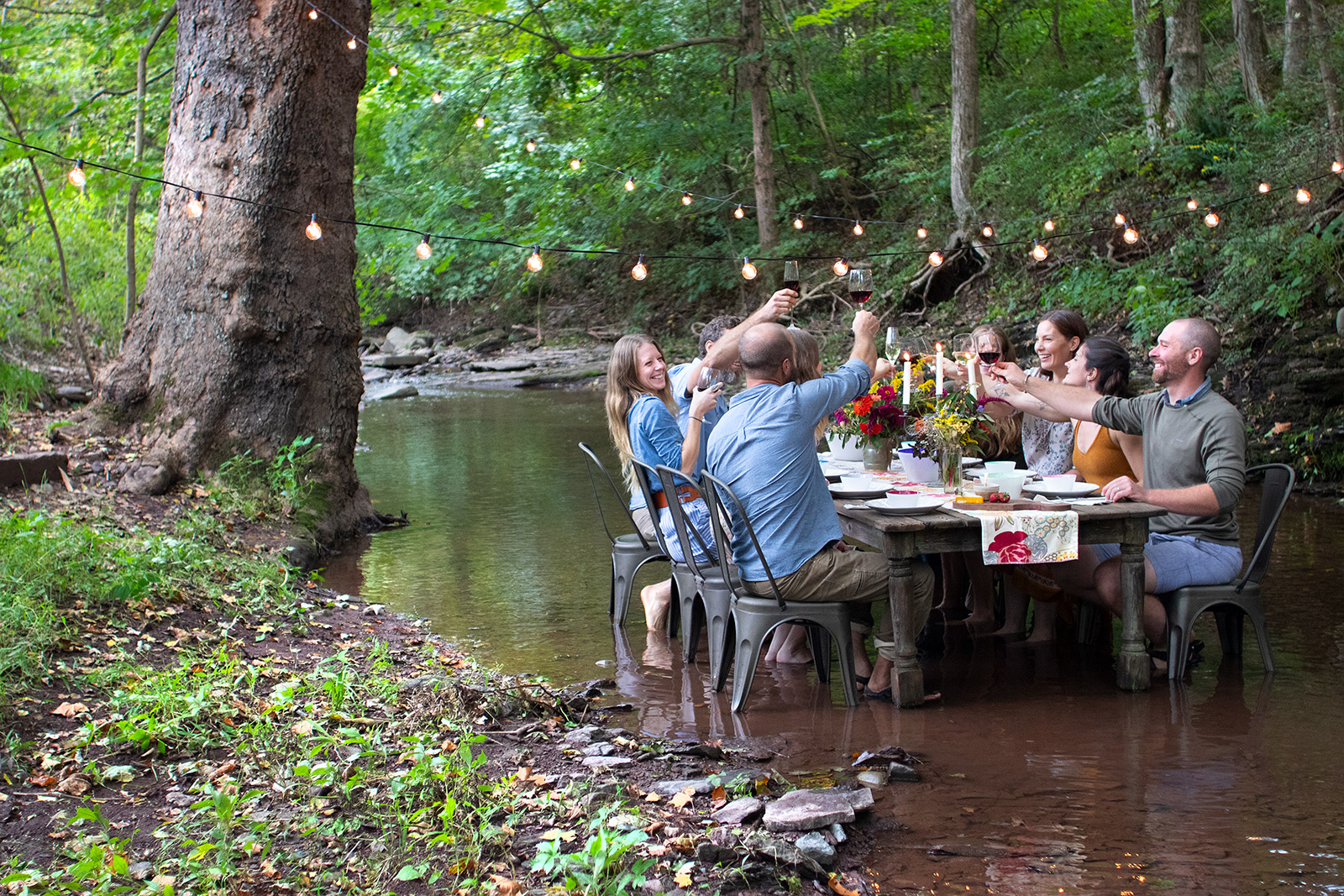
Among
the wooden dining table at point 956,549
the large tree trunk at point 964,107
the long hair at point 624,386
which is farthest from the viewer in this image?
the large tree trunk at point 964,107

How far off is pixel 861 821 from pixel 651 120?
19361 mm

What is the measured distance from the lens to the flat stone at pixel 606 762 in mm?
3580

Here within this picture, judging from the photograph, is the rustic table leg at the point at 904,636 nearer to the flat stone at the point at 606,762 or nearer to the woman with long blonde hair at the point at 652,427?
the woman with long blonde hair at the point at 652,427

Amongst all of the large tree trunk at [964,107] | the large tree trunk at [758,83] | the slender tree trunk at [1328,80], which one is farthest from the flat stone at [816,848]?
the large tree trunk at [758,83]

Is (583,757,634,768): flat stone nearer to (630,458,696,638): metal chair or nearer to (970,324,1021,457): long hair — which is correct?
(630,458,696,638): metal chair

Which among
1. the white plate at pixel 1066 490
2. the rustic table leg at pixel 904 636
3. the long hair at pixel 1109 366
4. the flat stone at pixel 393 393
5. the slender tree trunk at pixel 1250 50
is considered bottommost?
the rustic table leg at pixel 904 636

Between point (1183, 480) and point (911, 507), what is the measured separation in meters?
1.15

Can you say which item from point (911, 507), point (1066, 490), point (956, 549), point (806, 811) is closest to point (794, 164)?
point (1066, 490)

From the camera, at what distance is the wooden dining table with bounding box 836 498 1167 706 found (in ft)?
13.6

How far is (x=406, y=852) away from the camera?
2924mm

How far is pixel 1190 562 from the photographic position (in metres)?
4.43

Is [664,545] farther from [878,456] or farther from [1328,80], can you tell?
[1328,80]

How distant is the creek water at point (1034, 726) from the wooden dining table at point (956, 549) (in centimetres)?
12

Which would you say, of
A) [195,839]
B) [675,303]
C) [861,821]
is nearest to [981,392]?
[861,821]
